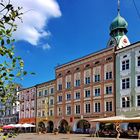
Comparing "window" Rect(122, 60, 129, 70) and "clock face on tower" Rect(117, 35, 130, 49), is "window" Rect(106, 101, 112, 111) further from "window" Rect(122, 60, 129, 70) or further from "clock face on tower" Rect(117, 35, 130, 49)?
"clock face on tower" Rect(117, 35, 130, 49)

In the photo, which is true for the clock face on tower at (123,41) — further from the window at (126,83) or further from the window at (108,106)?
the window at (108,106)

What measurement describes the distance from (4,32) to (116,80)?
54.3 meters

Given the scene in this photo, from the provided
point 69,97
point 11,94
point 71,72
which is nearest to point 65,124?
point 69,97

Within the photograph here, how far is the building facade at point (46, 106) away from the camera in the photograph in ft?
251

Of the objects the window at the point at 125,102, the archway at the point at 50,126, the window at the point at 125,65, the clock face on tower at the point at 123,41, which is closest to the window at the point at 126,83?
the window at the point at 125,102

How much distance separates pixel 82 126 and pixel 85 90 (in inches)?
295

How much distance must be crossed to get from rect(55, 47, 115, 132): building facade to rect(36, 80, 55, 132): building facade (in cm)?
321

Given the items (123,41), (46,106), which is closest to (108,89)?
(123,41)

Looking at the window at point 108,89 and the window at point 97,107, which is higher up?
the window at point 108,89

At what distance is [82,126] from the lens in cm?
6738

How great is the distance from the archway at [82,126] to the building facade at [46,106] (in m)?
9.20

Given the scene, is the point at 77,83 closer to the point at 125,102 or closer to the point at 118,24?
the point at 118,24

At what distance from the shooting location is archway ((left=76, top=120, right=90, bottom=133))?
2565 inches

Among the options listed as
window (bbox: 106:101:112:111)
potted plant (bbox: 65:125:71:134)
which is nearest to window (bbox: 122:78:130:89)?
window (bbox: 106:101:112:111)
